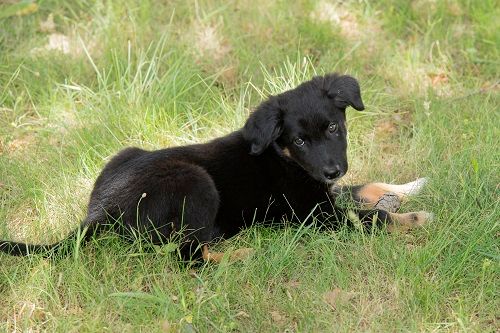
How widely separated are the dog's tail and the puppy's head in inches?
37.7

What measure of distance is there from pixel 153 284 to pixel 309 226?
0.90 m

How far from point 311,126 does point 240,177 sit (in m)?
0.50

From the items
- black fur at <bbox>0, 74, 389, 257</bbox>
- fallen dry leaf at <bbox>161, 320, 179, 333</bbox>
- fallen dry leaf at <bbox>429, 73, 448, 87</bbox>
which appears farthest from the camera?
fallen dry leaf at <bbox>429, 73, 448, 87</bbox>

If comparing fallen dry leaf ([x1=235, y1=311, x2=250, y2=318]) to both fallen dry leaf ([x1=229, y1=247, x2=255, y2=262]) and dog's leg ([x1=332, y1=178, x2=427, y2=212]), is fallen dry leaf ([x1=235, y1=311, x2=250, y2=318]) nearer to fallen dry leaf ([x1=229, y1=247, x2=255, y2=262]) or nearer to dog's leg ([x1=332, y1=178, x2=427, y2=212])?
fallen dry leaf ([x1=229, y1=247, x2=255, y2=262])

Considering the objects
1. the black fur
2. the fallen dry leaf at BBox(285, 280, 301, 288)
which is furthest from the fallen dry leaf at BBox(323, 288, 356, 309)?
the black fur

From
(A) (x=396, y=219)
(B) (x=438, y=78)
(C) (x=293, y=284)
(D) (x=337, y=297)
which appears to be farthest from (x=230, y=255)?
(B) (x=438, y=78)

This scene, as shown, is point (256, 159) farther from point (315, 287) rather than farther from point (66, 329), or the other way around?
point (66, 329)

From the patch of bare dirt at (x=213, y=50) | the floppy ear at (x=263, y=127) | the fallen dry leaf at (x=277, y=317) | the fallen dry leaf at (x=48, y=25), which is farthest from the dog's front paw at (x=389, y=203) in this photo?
the fallen dry leaf at (x=48, y=25)

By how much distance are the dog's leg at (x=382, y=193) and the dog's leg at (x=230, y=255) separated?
2.66 feet

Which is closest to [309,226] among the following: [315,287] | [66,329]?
[315,287]

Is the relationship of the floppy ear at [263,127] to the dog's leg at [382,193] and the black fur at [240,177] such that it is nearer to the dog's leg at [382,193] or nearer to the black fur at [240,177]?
the black fur at [240,177]

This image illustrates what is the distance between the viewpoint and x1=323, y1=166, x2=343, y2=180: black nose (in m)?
4.09

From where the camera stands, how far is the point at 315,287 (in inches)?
145

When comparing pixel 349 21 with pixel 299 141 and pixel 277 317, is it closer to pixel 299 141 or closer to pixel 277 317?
pixel 299 141
